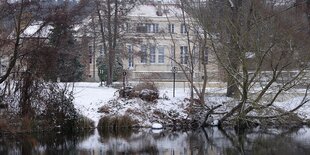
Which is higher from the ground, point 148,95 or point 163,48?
point 163,48

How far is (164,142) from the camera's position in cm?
2330

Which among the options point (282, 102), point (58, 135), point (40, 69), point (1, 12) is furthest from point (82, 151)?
point (282, 102)

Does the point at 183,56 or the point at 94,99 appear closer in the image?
the point at 94,99

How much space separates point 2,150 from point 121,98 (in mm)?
10213

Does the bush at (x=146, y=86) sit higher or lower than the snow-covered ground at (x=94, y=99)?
higher

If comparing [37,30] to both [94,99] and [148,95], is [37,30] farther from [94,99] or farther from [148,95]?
[148,95]

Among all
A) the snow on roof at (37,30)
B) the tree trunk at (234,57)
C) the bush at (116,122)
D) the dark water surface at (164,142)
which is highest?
the snow on roof at (37,30)

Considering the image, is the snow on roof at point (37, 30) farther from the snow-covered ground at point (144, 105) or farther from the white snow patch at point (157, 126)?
the white snow patch at point (157, 126)

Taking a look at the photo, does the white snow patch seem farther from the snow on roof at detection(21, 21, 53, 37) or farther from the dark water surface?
the snow on roof at detection(21, 21, 53, 37)

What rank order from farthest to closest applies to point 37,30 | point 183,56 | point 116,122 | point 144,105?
1. point 183,56
2. point 144,105
3. point 116,122
4. point 37,30

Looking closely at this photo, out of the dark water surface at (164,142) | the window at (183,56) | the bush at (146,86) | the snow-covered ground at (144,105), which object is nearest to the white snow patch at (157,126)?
the snow-covered ground at (144,105)

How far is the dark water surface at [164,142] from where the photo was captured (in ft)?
67.2

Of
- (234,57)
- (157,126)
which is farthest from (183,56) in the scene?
(234,57)

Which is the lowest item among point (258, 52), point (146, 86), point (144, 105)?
point (144, 105)
